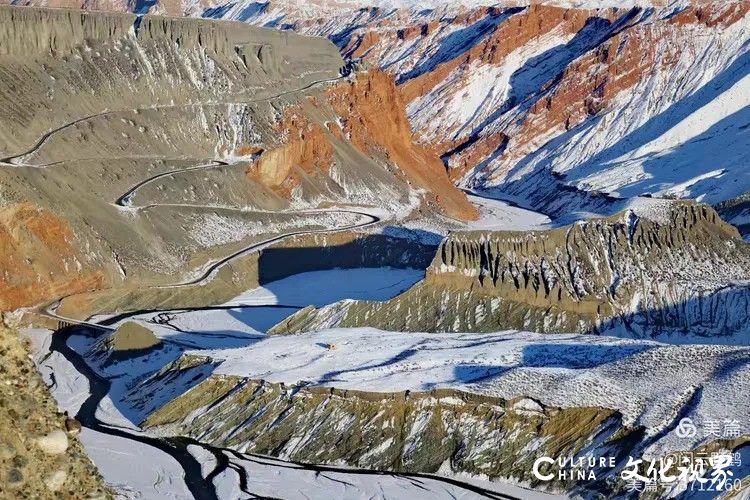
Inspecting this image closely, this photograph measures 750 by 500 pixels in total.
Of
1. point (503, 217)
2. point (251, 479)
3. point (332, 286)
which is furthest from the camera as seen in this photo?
point (503, 217)

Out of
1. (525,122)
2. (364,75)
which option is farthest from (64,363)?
(525,122)

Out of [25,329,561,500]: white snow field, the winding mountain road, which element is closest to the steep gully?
[25,329,561,500]: white snow field

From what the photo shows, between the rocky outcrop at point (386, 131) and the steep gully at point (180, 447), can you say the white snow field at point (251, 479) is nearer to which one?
the steep gully at point (180, 447)

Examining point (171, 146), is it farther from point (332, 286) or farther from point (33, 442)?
point (33, 442)

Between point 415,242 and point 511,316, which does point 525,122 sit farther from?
point 511,316

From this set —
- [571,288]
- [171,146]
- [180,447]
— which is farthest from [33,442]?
[171,146]

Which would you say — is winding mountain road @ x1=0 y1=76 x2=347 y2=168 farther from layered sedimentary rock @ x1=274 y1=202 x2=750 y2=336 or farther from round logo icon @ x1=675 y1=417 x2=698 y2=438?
round logo icon @ x1=675 y1=417 x2=698 y2=438
